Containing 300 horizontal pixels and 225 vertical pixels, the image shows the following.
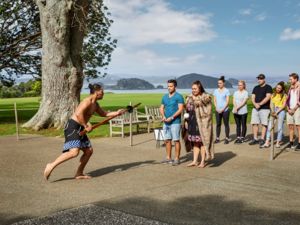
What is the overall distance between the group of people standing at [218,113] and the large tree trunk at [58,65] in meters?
7.27

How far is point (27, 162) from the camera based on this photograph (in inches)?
380

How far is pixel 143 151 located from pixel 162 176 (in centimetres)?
322

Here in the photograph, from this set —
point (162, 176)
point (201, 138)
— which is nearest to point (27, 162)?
point (162, 176)

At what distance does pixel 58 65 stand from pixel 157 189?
11.2 metres

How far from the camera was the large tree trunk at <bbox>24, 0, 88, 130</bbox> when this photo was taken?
54.8ft

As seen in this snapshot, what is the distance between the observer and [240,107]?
1216 cm

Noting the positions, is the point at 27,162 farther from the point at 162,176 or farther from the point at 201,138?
the point at 201,138

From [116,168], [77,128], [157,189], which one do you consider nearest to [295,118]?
[116,168]

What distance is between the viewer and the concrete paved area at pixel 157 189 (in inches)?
218

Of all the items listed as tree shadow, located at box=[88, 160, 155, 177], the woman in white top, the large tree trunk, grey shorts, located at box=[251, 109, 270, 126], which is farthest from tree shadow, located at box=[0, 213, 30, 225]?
the large tree trunk

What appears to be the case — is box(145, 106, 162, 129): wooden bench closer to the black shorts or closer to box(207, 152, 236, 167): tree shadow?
box(207, 152, 236, 167): tree shadow

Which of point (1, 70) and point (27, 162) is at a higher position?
point (1, 70)

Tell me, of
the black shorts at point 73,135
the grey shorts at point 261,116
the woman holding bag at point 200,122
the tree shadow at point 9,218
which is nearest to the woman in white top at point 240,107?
the grey shorts at point 261,116

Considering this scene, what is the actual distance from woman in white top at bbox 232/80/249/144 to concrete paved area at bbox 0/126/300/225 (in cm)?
152
